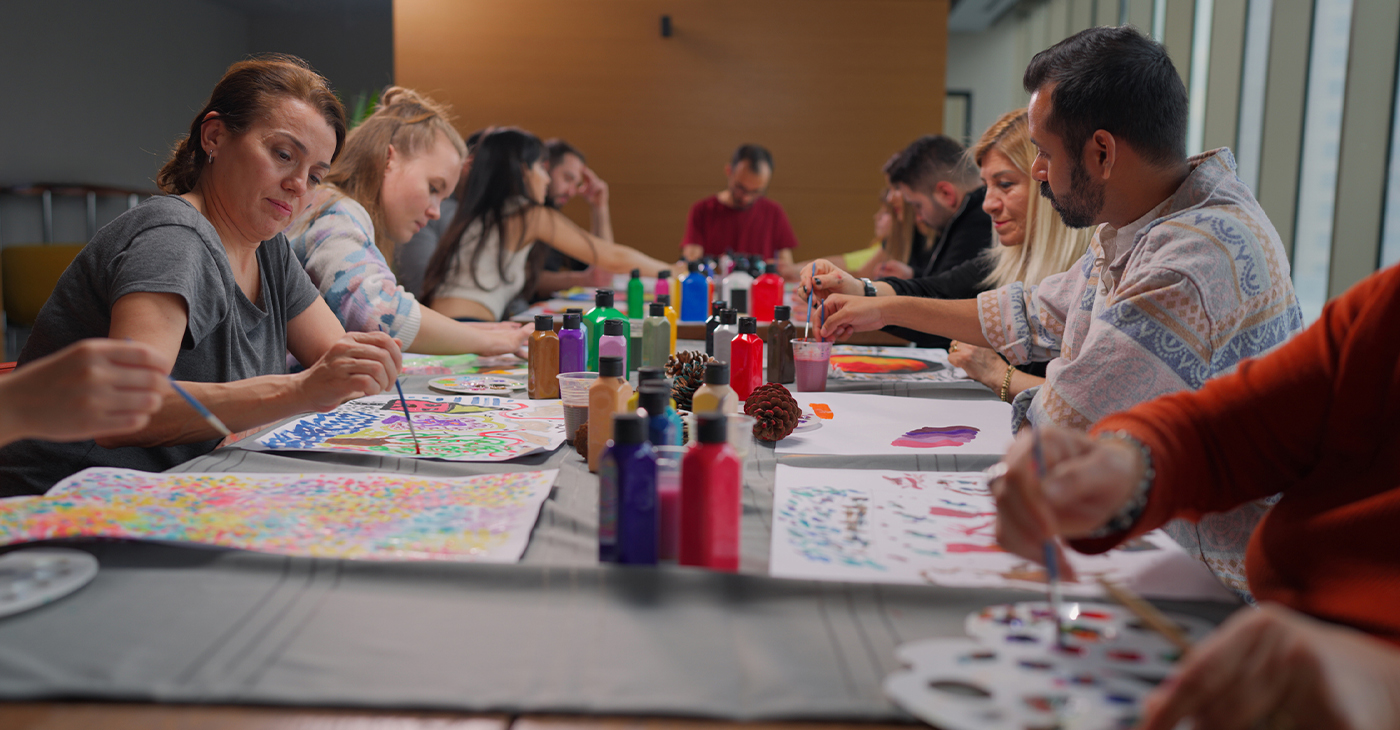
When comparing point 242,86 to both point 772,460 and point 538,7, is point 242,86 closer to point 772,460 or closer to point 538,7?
point 772,460

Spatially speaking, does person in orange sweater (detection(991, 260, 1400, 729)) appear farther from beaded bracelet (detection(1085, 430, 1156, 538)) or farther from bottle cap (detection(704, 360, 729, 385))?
bottle cap (detection(704, 360, 729, 385))

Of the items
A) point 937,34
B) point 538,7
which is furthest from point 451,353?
point 937,34

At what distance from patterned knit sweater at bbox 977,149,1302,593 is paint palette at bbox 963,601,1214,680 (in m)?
0.54

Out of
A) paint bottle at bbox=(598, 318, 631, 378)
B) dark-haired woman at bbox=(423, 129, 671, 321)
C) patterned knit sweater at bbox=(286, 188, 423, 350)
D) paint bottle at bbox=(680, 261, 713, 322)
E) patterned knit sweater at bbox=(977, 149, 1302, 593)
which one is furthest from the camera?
dark-haired woman at bbox=(423, 129, 671, 321)

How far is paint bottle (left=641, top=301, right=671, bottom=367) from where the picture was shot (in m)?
2.06

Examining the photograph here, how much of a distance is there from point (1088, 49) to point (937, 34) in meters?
5.34

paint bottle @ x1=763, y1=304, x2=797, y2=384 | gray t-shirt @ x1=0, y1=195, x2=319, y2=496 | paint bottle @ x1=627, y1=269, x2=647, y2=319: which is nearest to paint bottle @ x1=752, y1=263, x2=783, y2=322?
paint bottle @ x1=627, y1=269, x2=647, y2=319

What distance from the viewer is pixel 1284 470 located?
942mm

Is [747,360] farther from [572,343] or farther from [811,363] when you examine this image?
[572,343]

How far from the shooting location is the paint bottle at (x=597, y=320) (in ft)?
6.48

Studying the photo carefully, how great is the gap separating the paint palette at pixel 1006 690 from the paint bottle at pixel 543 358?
3.82ft

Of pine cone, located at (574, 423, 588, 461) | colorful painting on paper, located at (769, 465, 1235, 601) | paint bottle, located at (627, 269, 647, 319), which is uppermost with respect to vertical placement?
paint bottle, located at (627, 269, 647, 319)

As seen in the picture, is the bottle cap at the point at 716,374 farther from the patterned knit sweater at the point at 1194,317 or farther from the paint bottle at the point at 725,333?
the paint bottle at the point at 725,333

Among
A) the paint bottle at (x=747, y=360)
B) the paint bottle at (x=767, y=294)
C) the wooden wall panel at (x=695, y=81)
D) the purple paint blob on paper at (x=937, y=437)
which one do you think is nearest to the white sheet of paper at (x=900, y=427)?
the purple paint blob on paper at (x=937, y=437)
